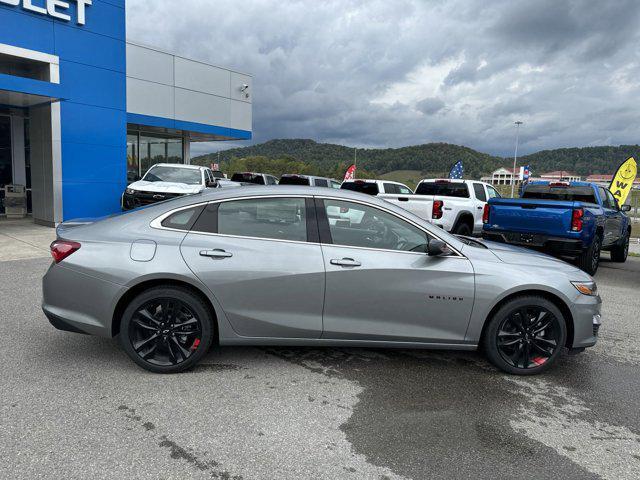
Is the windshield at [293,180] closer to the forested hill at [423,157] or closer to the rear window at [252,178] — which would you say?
the rear window at [252,178]

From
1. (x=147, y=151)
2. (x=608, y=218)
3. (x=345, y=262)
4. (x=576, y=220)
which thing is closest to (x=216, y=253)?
(x=345, y=262)

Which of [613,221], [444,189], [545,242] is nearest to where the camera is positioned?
[545,242]

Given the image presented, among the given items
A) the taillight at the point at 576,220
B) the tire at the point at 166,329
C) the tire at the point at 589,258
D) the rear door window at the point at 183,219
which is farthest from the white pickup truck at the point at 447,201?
the tire at the point at 166,329

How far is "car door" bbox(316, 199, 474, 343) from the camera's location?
12.4ft

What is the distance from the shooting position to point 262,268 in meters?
3.73

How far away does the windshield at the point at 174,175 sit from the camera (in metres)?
14.3

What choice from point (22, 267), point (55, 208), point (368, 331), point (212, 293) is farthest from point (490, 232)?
point (55, 208)

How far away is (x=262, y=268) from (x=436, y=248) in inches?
54.1

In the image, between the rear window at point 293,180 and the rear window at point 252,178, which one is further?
the rear window at point 252,178

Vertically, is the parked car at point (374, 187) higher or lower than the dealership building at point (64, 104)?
lower

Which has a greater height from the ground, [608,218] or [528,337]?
[608,218]

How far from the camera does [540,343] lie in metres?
3.99

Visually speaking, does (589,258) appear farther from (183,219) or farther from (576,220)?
(183,219)

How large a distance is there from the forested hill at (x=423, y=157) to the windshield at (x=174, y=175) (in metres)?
74.0
